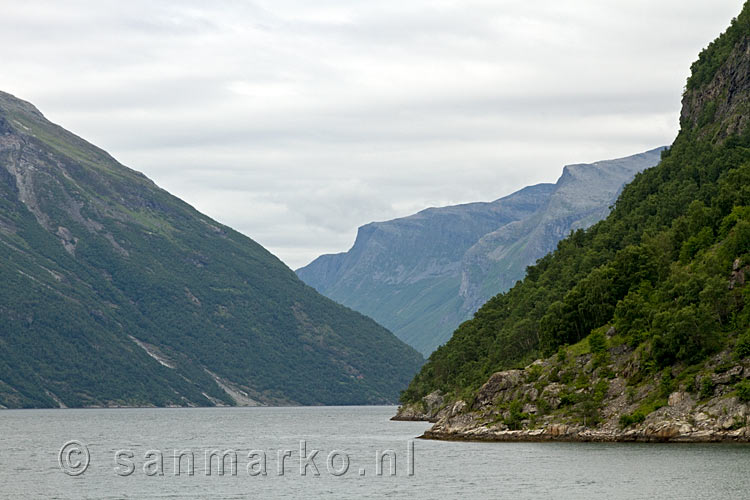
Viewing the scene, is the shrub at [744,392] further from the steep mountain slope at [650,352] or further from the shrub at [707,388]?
the shrub at [707,388]

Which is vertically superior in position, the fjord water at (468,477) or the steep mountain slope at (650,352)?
the steep mountain slope at (650,352)

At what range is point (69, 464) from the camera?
15925cm

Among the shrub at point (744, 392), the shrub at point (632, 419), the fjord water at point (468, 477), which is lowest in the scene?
the fjord water at point (468, 477)

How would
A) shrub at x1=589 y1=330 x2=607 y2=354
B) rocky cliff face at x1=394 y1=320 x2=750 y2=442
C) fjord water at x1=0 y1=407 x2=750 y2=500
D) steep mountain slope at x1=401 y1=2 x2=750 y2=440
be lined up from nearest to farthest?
fjord water at x1=0 y1=407 x2=750 y2=500, rocky cliff face at x1=394 y1=320 x2=750 y2=442, steep mountain slope at x1=401 y1=2 x2=750 y2=440, shrub at x1=589 y1=330 x2=607 y2=354

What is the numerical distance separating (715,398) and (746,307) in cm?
1761

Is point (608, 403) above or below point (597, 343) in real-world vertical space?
below

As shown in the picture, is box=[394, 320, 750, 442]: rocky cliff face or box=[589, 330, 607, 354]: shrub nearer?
box=[394, 320, 750, 442]: rocky cliff face

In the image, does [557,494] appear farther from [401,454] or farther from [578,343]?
[578,343]

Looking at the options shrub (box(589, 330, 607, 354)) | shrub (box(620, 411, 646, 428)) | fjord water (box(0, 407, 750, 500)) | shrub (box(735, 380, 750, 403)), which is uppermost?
shrub (box(589, 330, 607, 354))

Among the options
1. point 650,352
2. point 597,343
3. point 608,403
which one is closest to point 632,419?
point 608,403

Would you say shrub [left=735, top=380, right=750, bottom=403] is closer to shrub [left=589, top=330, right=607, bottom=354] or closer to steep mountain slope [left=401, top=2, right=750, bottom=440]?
steep mountain slope [left=401, top=2, right=750, bottom=440]

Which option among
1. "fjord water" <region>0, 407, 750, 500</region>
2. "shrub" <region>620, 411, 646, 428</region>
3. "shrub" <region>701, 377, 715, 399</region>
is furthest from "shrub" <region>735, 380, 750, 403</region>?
"shrub" <region>620, 411, 646, 428</region>

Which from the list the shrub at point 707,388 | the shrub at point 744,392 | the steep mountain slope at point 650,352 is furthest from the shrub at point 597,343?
the shrub at point 744,392

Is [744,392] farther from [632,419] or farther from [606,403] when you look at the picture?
[606,403]
